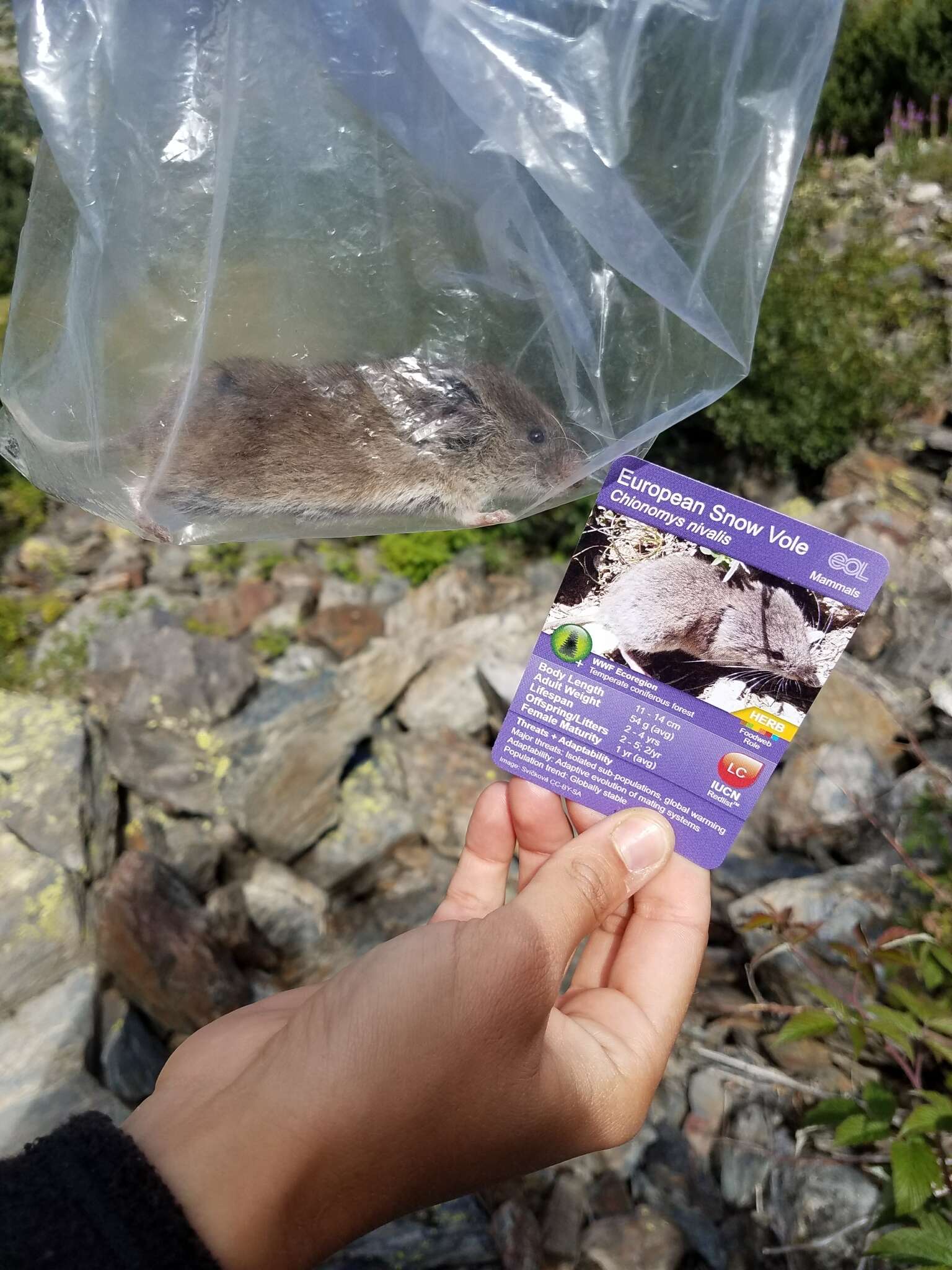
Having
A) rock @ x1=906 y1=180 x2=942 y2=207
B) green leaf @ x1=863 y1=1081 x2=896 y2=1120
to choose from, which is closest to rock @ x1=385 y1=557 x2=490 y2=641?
green leaf @ x1=863 y1=1081 x2=896 y2=1120

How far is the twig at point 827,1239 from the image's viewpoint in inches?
75.0

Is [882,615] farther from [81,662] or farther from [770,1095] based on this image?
[81,662]

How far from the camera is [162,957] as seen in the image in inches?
106

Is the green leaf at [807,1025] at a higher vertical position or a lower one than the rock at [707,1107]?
higher

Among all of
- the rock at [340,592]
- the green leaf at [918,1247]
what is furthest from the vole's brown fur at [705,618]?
the rock at [340,592]

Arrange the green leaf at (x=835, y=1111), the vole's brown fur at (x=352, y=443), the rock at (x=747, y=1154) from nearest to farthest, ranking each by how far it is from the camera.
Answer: the vole's brown fur at (x=352, y=443)
the green leaf at (x=835, y=1111)
the rock at (x=747, y=1154)

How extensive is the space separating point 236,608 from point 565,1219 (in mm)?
3216

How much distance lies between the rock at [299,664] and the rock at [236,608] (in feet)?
1.09

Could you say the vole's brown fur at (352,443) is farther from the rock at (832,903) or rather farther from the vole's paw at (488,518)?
the rock at (832,903)

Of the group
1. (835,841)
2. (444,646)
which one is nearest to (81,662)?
(444,646)

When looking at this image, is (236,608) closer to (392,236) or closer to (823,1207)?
(392,236)

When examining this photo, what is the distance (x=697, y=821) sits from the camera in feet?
4.63

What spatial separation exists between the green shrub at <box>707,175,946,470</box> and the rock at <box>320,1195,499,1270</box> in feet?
11.5

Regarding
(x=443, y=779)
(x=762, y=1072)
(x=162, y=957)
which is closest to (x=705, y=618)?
(x=762, y=1072)
